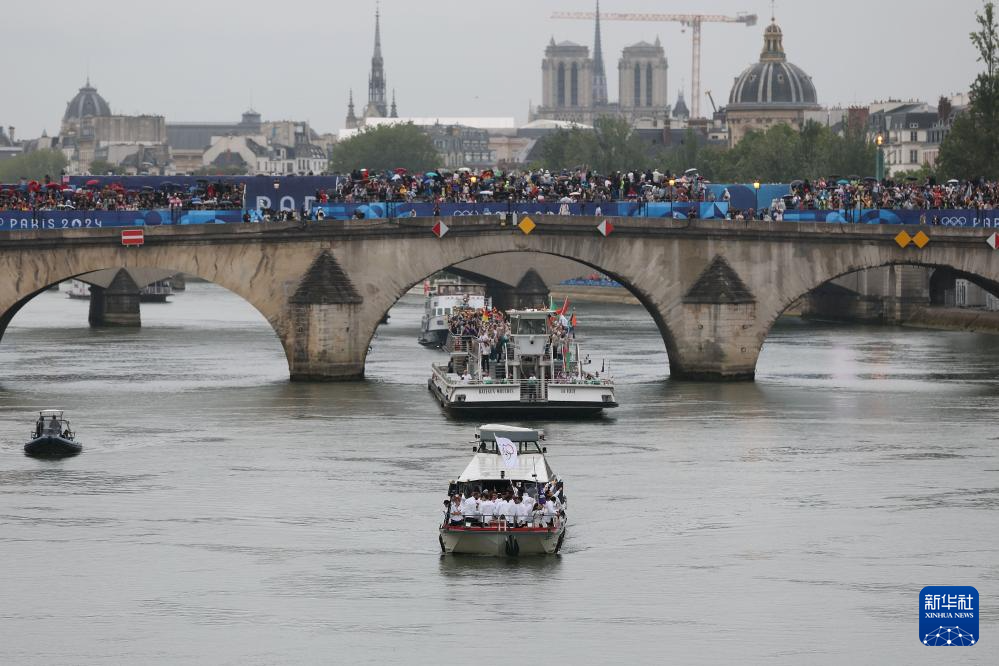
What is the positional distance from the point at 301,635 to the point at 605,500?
53.1ft

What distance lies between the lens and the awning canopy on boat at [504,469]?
56.0 metres

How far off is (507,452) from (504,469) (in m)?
0.75

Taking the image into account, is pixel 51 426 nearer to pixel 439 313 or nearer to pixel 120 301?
pixel 439 313

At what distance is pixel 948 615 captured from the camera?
48.8 metres

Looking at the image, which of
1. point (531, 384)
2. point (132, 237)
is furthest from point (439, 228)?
point (132, 237)

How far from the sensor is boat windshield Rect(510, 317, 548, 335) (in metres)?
79.9

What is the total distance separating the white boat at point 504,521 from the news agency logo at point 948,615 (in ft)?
31.0

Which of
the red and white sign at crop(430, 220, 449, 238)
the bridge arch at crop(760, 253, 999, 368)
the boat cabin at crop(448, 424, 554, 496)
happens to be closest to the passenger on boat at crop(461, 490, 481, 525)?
the boat cabin at crop(448, 424, 554, 496)

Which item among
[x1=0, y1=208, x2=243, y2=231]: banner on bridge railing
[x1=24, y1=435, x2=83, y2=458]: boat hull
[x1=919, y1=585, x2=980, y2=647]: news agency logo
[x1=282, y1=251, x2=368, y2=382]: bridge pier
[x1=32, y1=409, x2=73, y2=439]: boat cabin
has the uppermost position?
[x1=0, y1=208, x2=243, y2=231]: banner on bridge railing

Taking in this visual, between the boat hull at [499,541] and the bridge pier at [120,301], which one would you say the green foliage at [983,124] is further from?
the boat hull at [499,541]

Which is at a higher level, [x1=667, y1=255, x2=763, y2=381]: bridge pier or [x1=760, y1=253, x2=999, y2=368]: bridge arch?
[x1=760, y1=253, x2=999, y2=368]: bridge arch

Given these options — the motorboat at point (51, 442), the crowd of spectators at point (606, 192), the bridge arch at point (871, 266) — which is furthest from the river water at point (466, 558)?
the crowd of spectators at point (606, 192)

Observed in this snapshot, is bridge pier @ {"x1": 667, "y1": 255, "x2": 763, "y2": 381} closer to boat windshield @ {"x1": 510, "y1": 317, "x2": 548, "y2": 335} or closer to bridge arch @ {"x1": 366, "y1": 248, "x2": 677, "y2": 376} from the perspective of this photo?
bridge arch @ {"x1": 366, "y1": 248, "x2": 677, "y2": 376}

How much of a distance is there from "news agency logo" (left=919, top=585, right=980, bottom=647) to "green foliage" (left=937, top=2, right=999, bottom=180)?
78.8 metres
